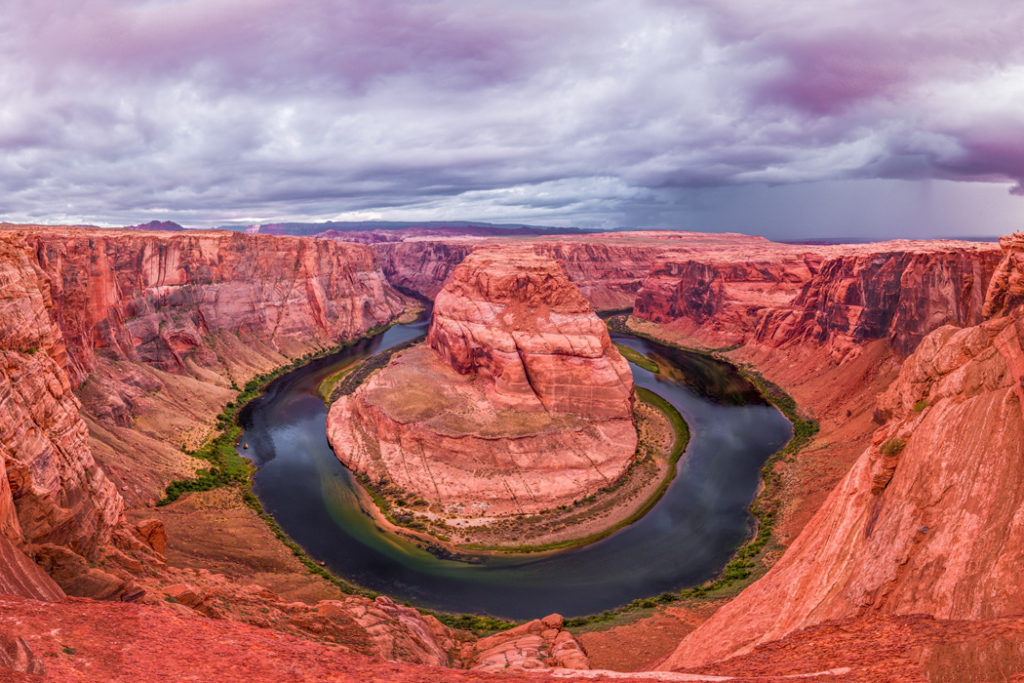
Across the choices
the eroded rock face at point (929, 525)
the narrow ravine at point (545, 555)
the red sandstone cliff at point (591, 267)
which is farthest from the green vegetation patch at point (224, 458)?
the red sandstone cliff at point (591, 267)

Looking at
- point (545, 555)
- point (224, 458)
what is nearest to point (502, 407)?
point (545, 555)

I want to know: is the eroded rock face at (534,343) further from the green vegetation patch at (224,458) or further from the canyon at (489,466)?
the green vegetation patch at (224,458)

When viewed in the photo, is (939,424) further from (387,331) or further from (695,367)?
(387,331)

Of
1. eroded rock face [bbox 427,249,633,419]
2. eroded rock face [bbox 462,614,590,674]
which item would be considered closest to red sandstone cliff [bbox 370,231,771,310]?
eroded rock face [bbox 427,249,633,419]

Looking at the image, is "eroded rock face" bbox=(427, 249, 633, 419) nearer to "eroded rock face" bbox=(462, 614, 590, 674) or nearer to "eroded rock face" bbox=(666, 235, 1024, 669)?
"eroded rock face" bbox=(462, 614, 590, 674)

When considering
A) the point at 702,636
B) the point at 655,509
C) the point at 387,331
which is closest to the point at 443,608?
the point at 702,636

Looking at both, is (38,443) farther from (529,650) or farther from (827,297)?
(827,297)
